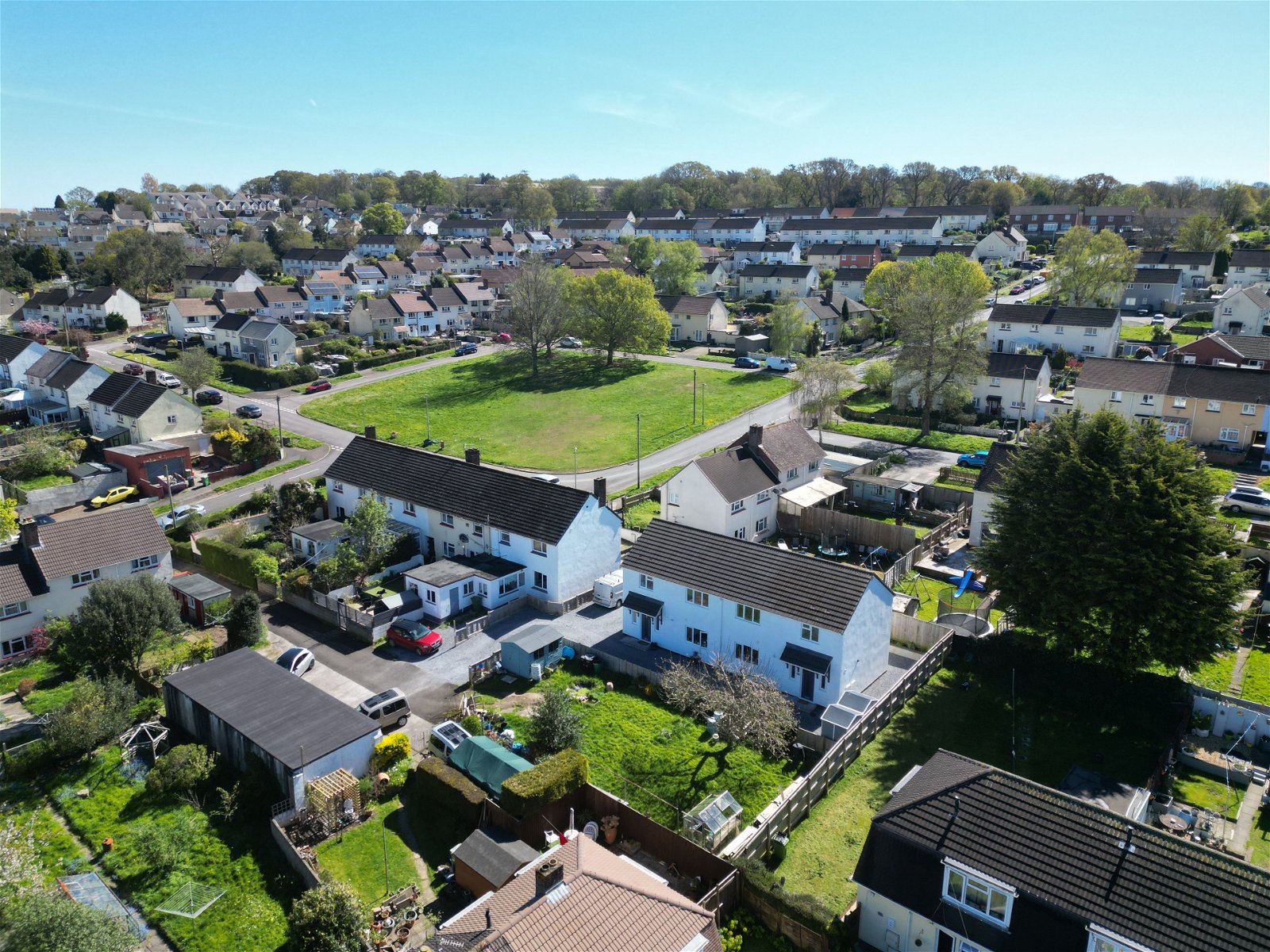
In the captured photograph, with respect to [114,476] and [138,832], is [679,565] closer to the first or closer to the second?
[138,832]

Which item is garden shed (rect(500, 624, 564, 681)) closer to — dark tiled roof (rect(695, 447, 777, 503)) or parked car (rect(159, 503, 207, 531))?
dark tiled roof (rect(695, 447, 777, 503))

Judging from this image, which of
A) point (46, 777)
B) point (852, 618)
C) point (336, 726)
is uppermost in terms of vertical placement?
point (852, 618)

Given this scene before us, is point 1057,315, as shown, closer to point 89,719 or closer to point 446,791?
point 446,791

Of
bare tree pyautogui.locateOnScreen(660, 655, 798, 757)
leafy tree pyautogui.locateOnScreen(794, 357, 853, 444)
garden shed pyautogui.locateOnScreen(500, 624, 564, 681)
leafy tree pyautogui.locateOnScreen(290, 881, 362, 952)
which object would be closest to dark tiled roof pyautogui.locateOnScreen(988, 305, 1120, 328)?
leafy tree pyautogui.locateOnScreen(794, 357, 853, 444)

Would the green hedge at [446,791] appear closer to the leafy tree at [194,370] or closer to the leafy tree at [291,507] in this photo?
the leafy tree at [291,507]

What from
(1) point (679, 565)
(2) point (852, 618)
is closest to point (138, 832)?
(1) point (679, 565)

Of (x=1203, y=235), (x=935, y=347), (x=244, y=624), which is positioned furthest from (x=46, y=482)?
(x=1203, y=235)
